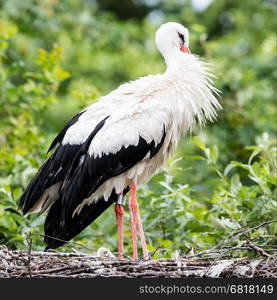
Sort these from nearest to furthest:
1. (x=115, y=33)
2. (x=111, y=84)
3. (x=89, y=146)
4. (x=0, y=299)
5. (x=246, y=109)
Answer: (x=0, y=299) → (x=89, y=146) → (x=246, y=109) → (x=115, y=33) → (x=111, y=84)

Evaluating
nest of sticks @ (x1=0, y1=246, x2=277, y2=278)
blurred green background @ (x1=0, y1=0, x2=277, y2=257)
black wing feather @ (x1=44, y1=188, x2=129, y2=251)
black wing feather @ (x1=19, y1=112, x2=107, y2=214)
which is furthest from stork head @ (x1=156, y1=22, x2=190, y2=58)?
nest of sticks @ (x1=0, y1=246, x2=277, y2=278)

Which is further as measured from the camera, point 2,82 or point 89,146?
point 2,82

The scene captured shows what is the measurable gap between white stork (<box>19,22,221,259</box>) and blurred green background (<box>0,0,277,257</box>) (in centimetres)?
31

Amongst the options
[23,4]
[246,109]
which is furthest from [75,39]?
[246,109]

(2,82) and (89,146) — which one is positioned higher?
(2,82)

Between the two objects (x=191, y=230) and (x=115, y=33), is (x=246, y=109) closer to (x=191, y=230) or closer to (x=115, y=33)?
(x=115, y=33)

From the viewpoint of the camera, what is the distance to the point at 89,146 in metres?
7.55

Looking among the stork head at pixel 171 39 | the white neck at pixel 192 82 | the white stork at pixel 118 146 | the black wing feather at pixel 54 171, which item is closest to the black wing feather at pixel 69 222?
the white stork at pixel 118 146

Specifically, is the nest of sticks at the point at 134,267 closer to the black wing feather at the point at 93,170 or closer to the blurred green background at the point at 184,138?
the blurred green background at the point at 184,138

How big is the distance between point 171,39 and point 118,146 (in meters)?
1.29

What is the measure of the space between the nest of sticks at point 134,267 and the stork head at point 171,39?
239 cm

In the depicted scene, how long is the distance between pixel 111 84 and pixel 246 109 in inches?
186

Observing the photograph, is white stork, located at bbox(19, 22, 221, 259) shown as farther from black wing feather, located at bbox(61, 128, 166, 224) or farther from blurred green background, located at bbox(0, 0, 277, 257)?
blurred green background, located at bbox(0, 0, 277, 257)

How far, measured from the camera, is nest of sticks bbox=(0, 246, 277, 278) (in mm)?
6133
